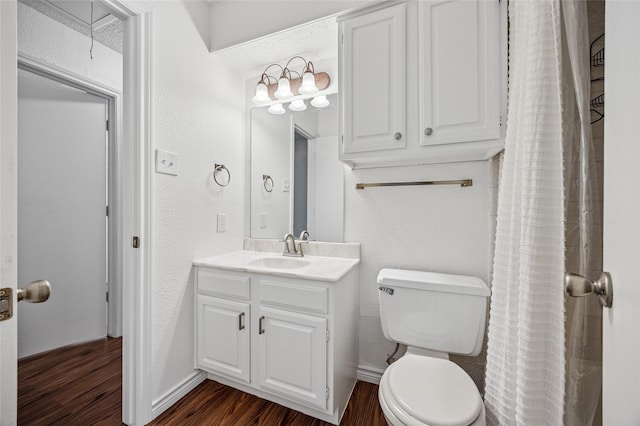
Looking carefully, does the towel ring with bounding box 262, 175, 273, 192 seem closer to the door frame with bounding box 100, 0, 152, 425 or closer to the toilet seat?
the door frame with bounding box 100, 0, 152, 425

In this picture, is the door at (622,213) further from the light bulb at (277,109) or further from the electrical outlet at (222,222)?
the electrical outlet at (222,222)

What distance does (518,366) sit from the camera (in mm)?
808

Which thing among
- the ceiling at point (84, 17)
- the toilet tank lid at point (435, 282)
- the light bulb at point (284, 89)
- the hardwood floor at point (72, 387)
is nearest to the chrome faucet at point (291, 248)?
the toilet tank lid at point (435, 282)

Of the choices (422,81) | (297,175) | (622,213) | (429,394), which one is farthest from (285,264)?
(622,213)

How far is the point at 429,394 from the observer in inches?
39.9

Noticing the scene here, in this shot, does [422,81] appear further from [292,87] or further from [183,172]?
[183,172]

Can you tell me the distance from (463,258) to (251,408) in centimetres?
145

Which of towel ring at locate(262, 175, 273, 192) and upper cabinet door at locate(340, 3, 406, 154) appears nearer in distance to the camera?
upper cabinet door at locate(340, 3, 406, 154)

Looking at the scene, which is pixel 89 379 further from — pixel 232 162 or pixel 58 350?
pixel 232 162

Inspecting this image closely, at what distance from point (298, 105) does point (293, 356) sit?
1596 millimetres

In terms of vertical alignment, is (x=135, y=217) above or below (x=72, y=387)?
above

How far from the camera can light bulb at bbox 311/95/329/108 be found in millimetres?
1862

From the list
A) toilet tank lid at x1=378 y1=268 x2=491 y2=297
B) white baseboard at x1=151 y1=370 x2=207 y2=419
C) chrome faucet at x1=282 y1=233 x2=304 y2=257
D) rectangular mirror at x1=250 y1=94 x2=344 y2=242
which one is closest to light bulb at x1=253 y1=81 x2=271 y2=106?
rectangular mirror at x1=250 y1=94 x2=344 y2=242

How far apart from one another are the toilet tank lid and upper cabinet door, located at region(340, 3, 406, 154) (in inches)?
26.9
